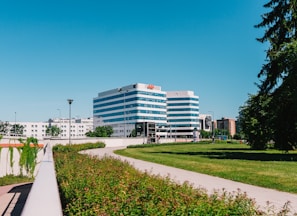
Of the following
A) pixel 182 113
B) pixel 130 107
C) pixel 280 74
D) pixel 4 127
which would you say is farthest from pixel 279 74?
pixel 4 127

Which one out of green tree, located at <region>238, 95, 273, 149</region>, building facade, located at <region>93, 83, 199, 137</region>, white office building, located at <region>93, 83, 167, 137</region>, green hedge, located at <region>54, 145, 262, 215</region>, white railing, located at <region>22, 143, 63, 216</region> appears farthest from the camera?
building facade, located at <region>93, 83, 199, 137</region>

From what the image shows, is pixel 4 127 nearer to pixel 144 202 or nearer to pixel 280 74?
pixel 280 74

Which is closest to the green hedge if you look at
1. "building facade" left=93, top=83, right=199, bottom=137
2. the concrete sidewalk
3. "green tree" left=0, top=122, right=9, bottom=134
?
the concrete sidewalk

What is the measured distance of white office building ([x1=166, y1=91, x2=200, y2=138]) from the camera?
551 feet

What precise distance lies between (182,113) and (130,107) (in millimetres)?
30468

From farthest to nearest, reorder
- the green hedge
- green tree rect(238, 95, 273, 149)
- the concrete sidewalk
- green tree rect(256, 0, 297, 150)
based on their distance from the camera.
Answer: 1. green tree rect(238, 95, 273, 149)
2. green tree rect(256, 0, 297, 150)
3. the concrete sidewalk
4. the green hedge

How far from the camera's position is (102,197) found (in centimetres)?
551

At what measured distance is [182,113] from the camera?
16925cm

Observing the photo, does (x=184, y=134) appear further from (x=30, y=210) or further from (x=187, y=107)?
(x=30, y=210)

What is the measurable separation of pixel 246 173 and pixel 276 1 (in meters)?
18.1

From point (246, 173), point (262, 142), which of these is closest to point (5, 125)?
point (262, 142)

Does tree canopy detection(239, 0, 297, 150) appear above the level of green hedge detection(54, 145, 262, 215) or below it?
above

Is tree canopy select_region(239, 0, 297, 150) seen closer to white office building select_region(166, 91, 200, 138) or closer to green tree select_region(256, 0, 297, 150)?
green tree select_region(256, 0, 297, 150)

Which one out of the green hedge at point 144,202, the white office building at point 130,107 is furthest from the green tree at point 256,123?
the white office building at point 130,107
